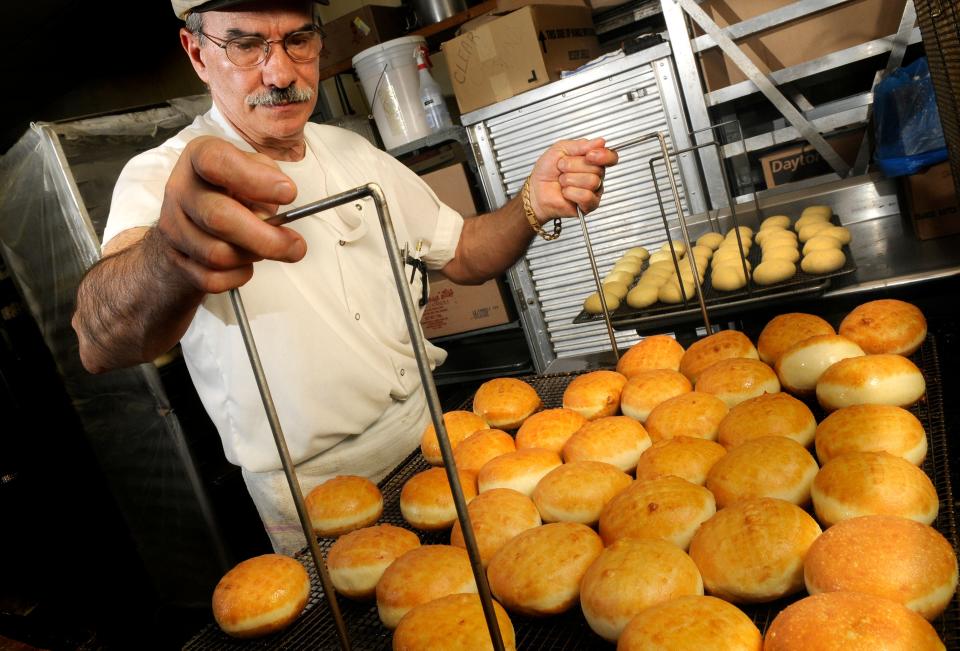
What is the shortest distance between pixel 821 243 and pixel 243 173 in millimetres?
2326

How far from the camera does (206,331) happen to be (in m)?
1.74

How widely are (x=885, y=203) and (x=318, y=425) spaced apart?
2.49 metres

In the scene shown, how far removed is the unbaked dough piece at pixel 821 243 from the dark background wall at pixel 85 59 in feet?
A: 14.2

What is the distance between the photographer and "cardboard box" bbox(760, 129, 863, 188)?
10.8 feet

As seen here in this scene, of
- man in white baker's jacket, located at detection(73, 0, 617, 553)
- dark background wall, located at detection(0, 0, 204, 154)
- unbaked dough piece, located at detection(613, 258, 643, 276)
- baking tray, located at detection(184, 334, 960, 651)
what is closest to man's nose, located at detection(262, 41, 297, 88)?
man in white baker's jacket, located at detection(73, 0, 617, 553)

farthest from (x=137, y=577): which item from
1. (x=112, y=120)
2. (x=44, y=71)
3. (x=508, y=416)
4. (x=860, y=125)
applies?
(x=860, y=125)

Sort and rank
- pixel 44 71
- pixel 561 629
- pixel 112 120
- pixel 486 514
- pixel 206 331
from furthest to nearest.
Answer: pixel 44 71, pixel 112 120, pixel 206 331, pixel 486 514, pixel 561 629

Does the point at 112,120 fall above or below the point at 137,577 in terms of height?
above

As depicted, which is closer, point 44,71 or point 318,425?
point 318,425

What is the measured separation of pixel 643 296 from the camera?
2504mm

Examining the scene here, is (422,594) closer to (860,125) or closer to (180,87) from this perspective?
(860,125)

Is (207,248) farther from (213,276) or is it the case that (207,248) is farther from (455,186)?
(455,186)

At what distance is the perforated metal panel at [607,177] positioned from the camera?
3455mm

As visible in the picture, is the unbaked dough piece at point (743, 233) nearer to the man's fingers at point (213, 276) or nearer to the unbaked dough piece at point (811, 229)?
the unbaked dough piece at point (811, 229)
